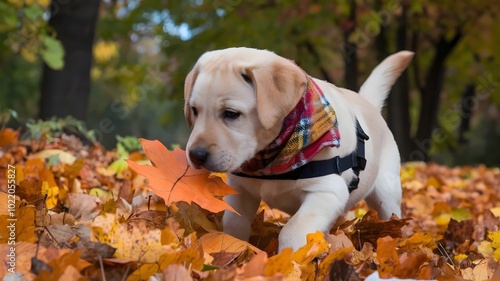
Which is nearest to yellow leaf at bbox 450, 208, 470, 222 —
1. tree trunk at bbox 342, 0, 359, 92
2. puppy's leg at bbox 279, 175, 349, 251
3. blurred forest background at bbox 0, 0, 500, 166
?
puppy's leg at bbox 279, 175, 349, 251

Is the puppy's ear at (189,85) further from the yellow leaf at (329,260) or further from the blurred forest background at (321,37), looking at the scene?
the blurred forest background at (321,37)

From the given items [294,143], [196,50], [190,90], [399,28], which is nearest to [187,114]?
[190,90]

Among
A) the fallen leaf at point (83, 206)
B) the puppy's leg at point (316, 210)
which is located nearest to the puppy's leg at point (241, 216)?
the puppy's leg at point (316, 210)

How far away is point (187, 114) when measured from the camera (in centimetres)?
262

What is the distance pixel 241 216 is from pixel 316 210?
32 centimetres

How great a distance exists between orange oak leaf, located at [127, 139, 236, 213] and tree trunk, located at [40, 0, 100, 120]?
499cm

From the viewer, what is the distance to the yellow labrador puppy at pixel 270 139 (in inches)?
91.0

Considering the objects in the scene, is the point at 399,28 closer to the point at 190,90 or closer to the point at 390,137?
the point at 390,137

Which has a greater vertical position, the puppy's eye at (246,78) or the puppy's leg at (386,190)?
the puppy's eye at (246,78)

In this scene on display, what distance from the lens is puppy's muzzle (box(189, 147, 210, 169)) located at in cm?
223

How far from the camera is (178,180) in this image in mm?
2152

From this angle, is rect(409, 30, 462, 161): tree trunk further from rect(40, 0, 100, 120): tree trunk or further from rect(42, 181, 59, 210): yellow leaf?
rect(42, 181, 59, 210): yellow leaf

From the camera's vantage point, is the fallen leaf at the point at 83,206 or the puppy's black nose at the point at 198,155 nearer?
the puppy's black nose at the point at 198,155

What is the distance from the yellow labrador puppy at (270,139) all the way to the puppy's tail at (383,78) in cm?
128
